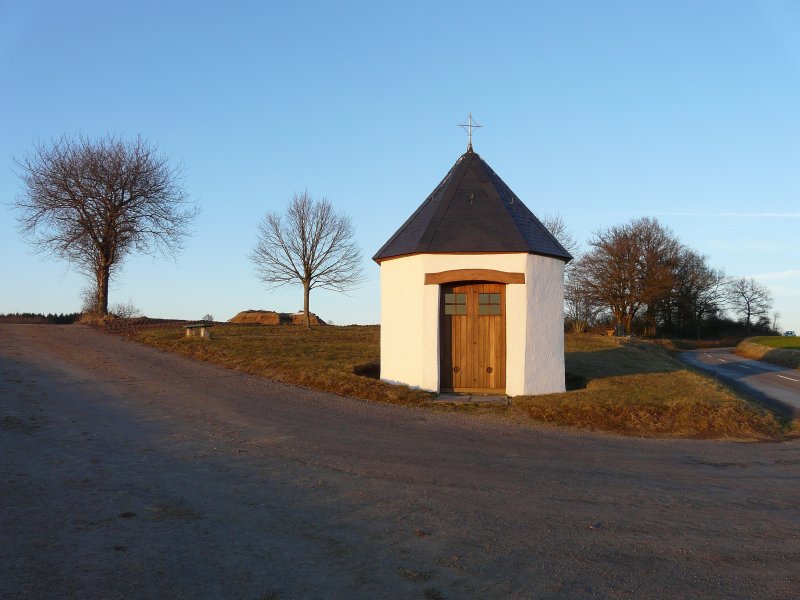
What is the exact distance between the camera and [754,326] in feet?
214

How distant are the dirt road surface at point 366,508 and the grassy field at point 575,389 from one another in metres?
1.13

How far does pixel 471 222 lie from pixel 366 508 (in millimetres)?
10116

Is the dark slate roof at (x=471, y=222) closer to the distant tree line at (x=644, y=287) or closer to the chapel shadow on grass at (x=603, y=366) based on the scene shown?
the chapel shadow on grass at (x=603, y=366)

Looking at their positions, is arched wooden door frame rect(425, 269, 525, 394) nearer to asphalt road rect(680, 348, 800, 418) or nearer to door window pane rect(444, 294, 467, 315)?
door window pane rect(444, 294, 467, 315)

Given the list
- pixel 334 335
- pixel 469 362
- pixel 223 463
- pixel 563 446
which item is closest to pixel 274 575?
pixel 223 463

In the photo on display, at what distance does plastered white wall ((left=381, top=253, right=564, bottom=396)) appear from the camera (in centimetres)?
1448

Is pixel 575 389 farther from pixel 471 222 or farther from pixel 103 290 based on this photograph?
pixel 103 290

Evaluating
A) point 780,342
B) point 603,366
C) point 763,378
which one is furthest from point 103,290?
point 780,342

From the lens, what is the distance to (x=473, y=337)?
14969 mm

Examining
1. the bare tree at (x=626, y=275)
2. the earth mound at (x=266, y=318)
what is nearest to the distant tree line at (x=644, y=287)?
the bare tree at (x=626, y=275)

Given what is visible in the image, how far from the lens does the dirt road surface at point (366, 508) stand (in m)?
4.60

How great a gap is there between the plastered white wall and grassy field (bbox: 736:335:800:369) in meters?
25.2

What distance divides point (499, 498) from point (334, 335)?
2053 centimetres

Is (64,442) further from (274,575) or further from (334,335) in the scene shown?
(334,335)
